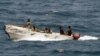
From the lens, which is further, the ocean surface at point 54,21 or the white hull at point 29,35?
the white hull at point 29,35

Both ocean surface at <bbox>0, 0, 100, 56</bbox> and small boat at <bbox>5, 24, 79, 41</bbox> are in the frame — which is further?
small boat at <bbox>5, 24, 79, 41</bbox>

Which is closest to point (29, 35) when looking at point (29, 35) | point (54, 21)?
point (29, 35)

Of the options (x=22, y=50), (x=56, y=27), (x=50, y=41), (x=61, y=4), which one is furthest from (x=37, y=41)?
(x=61, y=4)

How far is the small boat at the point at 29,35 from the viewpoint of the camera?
68938 millimetres

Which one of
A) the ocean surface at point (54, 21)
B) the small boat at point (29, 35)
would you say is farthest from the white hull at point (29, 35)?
the ocean surface at point (54, 21)

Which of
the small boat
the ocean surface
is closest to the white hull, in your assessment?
the small boat

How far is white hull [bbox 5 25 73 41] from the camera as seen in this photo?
68938mm

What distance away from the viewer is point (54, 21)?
89125 millimetres

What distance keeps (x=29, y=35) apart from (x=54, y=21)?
20.3 m

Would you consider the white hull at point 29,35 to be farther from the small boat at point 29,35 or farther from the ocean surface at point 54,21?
the ocean surface at point 54,21

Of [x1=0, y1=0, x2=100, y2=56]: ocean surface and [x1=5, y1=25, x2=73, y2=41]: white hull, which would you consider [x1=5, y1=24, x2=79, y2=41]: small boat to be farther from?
[x1=0, y1=0, x2=100, y2=56]: ocean surface

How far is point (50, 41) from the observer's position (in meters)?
69.1

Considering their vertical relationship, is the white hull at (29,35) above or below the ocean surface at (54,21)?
above

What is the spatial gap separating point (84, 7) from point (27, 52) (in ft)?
160
